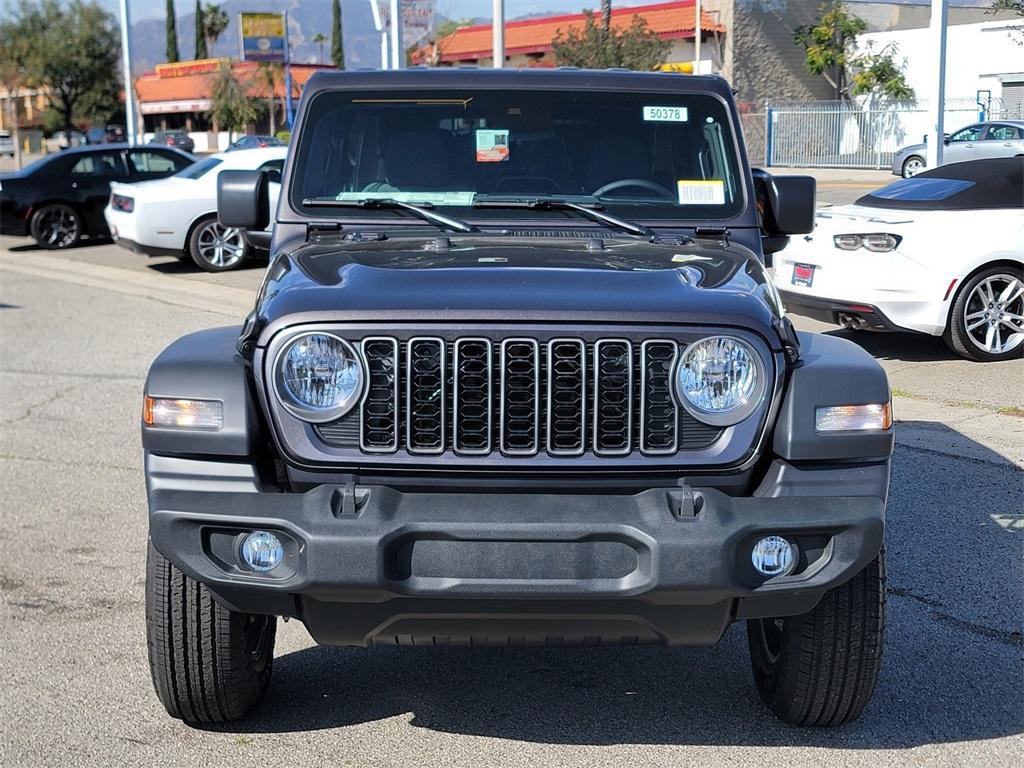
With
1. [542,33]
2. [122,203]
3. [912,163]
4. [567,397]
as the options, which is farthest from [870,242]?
[542,33]

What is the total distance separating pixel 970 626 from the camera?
480cm

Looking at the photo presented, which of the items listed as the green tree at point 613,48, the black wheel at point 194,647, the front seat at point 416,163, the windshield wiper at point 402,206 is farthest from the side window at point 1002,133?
the black wheel at point 194,647

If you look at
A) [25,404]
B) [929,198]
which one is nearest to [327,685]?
[25,404]

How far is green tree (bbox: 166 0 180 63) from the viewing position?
9206 cm

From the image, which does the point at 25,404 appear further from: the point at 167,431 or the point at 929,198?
the point at 929,198

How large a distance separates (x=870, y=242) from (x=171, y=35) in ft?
301

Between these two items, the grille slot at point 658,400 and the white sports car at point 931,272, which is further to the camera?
the white sports car at point 931,272

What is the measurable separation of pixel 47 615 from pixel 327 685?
1329 mm

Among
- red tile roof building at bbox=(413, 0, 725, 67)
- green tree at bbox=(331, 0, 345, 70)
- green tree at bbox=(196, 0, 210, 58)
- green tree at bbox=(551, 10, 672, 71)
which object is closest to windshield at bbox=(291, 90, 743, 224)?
green tree at bbox=(551, 10, 672, 71)

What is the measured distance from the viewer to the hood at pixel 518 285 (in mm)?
3395

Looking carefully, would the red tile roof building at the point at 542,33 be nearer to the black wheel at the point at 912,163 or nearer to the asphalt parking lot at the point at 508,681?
the black wheel at the point at 912,163

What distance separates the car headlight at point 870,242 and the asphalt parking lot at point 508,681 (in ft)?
9.60

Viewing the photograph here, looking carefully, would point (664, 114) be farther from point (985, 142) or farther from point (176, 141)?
point (176, 141)

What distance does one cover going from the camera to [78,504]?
6.47 metres
